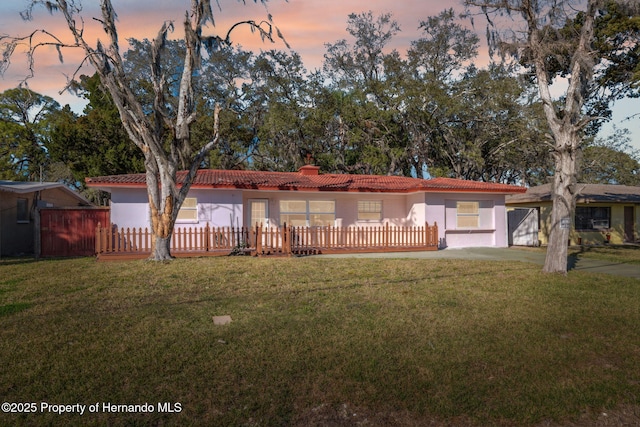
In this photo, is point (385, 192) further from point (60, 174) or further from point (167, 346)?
point (60, 174)

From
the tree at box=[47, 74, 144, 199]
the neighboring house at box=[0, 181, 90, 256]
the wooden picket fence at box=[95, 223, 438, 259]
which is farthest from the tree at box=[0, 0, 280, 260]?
the tree at box=[47, 74, 144, 199]

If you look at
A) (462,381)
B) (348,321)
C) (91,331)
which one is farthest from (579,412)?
(91,331)

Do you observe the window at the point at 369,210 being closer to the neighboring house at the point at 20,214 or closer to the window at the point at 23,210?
the neighboring house at the point at 20,214

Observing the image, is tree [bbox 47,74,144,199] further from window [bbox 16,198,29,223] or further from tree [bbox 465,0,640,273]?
tree [bbox 465,0,640,273]

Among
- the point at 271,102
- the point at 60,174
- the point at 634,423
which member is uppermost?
the point at 271,102

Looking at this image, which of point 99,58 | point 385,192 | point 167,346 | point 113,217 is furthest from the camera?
point 385,192

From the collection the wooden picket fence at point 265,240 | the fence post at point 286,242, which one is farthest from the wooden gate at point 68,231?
the fence post at point 286,242

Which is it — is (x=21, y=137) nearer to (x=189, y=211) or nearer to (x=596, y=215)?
(x=189, y=211)

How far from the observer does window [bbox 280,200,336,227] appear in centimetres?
1842

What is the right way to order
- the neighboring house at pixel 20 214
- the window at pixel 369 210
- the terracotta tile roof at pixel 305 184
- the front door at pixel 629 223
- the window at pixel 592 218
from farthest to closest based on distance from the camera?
the front door at pixel 629 223
the window at pixel 592 218
the window at pixel 369 210
the neighboring house at pixel 20 214
the terracotta tile roof at pixel 305 184

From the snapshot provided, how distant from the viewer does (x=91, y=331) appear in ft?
18.8

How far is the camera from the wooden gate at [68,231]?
16.3 metres

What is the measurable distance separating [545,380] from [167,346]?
422cm

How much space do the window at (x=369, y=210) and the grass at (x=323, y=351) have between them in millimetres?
10216
